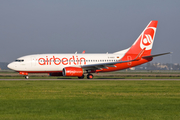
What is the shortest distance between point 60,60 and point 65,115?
110 feet

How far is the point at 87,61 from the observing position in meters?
47.3

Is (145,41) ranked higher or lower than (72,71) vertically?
higher

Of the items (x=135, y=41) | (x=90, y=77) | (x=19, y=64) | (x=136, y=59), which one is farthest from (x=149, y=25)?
(x=19, y=64)

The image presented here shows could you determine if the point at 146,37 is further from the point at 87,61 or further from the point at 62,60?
the point at 62,60

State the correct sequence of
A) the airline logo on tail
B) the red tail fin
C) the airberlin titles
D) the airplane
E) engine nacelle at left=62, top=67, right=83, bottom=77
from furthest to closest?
the airline logo on tail
the red tail fin
the airberlin titles
the airplane
engine nacelle at left=62, top=67, right=83, bottom=77

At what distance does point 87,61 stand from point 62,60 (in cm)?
414

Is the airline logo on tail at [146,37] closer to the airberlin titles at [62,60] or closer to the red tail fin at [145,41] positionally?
the red tail fin at [145,41]

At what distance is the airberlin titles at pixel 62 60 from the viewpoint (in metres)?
45.8

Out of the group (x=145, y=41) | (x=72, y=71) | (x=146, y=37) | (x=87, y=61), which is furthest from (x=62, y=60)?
(x=146, y=37)

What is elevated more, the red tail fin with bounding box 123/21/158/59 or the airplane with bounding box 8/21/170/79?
the red tail fin with bounding box 123/21/158/59

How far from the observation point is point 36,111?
14102 mm

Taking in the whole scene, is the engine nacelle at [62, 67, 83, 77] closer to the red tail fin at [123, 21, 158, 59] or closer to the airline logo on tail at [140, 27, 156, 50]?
the red tail fin at [123, 21, 158, 59]

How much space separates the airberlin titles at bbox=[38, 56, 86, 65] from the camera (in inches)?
1802


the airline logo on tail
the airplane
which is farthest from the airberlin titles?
the airline logo on tail
